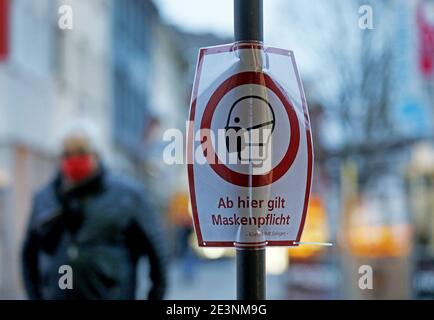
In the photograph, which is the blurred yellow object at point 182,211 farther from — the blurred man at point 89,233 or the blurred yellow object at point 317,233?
the blurred man at point 89,233

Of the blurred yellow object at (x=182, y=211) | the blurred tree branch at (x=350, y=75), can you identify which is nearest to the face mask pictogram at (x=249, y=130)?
the blurred tree branch at (x=350, y=75)

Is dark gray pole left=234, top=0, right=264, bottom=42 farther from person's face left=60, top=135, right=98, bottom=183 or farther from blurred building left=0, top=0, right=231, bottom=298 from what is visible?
blurred building left=0, top=0, right=231, bottom=298

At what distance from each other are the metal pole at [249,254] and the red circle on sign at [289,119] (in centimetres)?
10

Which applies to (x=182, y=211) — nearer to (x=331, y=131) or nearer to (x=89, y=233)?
(x=331, y=131)

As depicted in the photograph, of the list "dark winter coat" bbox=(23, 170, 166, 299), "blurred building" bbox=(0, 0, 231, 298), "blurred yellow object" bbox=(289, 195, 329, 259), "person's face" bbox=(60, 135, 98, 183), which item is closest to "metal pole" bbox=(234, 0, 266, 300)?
"dark winter coat" bbox=(23, 170, 166, 299)

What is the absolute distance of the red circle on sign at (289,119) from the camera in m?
2.66

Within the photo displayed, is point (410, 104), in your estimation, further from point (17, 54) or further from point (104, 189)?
point (104, 189)

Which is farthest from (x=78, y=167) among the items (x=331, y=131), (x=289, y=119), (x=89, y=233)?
(x=331, y=131)

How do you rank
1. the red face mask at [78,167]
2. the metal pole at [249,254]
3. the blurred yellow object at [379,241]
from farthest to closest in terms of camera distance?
1. the blurred yellow object at [379,241]
2. the red face mask at [78,167]
3. the metal pole at [249,254]

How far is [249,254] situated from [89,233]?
1.64 m

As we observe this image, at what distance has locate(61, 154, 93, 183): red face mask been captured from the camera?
4.25 meters

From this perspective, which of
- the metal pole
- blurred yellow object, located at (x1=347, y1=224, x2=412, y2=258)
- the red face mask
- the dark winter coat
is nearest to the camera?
the metal pole

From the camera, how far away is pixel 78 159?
4.27m

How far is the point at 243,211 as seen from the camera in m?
2.67
